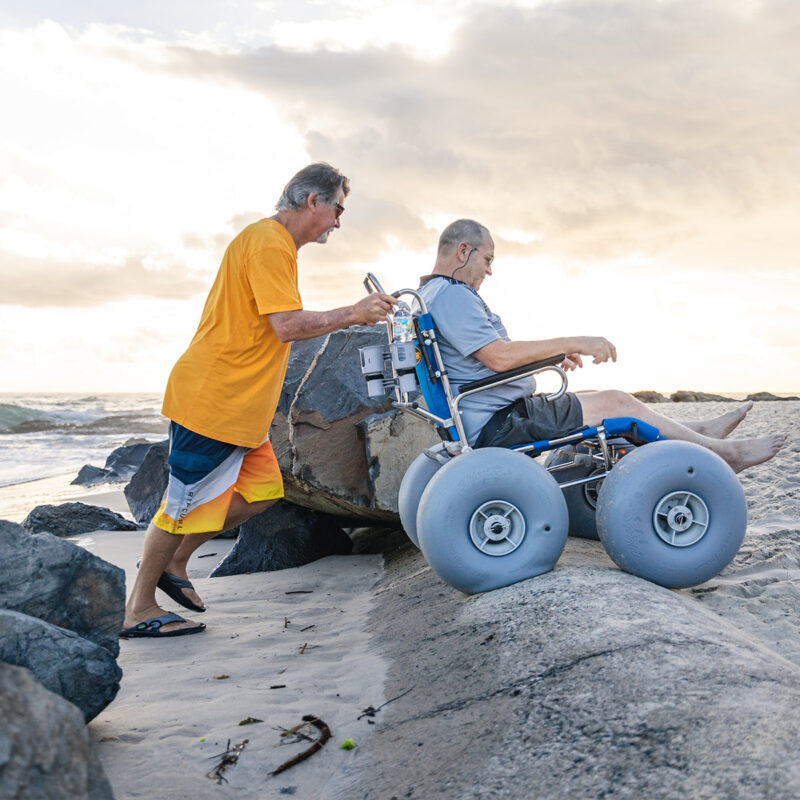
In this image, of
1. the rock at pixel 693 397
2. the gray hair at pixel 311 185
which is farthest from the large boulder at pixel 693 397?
the gray hair at pixel 311 185

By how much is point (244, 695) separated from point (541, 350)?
1984 millimetres

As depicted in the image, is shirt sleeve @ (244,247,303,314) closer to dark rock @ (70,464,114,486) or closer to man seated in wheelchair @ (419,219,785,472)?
man seated in wheelchair @ (419,219,785,472)

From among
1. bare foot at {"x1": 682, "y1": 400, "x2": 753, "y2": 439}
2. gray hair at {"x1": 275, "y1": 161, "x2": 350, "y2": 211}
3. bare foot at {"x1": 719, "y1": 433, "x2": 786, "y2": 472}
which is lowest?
bare foot at {"x1": 719, "y1": 433, "x2": 786, "y2": 472}

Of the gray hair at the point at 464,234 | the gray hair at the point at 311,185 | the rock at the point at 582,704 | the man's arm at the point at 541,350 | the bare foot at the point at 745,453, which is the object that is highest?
the gray hair at the point at 311,185

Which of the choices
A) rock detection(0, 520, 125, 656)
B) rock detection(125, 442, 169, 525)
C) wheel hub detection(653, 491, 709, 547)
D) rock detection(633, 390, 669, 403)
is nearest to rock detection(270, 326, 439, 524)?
wheel hub detection(653, 491, 709, 547)

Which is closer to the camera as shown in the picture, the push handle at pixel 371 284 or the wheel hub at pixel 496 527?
the wheel hub at pixel 496 527

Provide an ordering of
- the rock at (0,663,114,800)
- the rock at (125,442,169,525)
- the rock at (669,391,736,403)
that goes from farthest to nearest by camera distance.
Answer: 1. the rock at (669,391,736,403)
2. the rock at (125,442,169,525)
3. the rock at (0,663,114,800)

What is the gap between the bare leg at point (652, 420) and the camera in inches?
158

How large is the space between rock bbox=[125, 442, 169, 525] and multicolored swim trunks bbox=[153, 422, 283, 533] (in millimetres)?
4315

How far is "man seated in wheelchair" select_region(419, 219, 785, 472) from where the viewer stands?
367 centimetres

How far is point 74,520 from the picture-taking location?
770 cm

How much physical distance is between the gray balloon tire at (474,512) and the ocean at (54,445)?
18.6 feet

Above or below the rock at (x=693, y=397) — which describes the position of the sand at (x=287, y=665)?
below

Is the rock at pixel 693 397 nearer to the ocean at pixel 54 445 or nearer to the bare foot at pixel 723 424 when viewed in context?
A: the ocean at pixel 54 445
